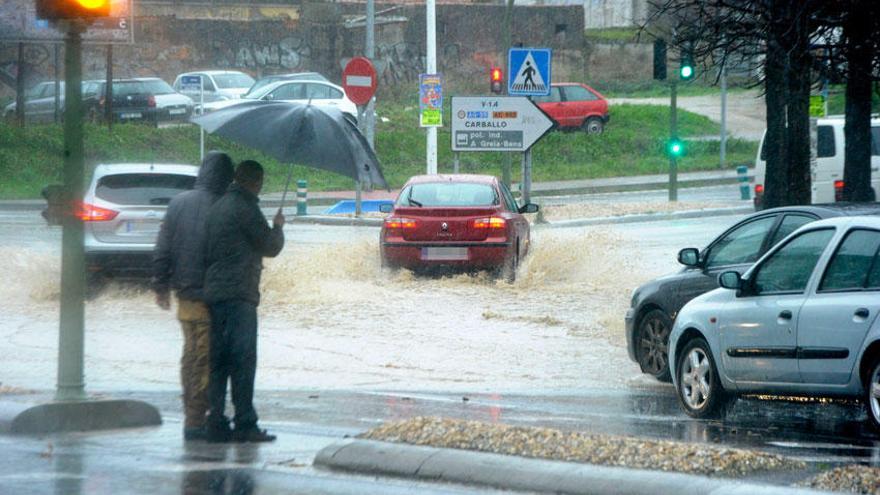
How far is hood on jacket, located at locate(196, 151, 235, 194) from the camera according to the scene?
953 cm

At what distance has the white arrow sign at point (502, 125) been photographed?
90.5ft

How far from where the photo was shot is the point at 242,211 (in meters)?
9.25

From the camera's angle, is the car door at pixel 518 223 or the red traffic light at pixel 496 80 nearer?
the car door at pixel 518 223

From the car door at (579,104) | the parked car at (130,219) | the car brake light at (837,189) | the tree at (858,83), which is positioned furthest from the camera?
the car door at (579,104)

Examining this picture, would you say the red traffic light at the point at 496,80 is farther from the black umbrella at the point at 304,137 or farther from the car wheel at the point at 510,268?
the black umbrella at the point at 304,137

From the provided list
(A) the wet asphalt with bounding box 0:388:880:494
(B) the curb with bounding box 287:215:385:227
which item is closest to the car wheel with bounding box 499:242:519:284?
(A) the wet asphalt with bounding box 0:388:880:494

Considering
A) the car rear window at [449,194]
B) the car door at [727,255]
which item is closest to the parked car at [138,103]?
the car rear window at [449,194]

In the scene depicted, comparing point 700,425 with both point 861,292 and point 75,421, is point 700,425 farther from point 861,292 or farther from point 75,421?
point 75,421

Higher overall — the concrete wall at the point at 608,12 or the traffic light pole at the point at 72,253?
the concrete wall at the point at 608,12

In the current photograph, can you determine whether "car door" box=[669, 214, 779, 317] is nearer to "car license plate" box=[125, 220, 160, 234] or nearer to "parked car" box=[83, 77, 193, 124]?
"car license plate" box=[125, 220, 160, 234]

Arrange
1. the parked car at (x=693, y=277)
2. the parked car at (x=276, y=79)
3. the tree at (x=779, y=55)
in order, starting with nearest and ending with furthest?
the parked car at (x=693, y=277) < the tree at (x=779, y=55) < the parked car at (x=276, y=79)

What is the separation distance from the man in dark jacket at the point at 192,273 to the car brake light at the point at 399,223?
32.1 feet

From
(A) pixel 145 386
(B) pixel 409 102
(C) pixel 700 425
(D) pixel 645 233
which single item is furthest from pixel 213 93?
(C) pixel 700 425

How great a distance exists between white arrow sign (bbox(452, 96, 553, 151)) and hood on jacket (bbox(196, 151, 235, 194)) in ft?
59.6
